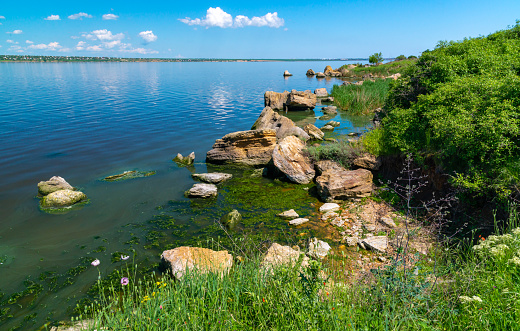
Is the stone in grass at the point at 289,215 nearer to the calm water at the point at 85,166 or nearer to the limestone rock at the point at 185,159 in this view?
the calm water at the point at 85,166

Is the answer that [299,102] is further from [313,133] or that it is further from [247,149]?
[247,149]

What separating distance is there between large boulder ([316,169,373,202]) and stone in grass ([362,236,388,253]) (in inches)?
127

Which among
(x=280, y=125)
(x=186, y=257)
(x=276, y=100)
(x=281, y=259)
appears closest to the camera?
(x=281, y=259)

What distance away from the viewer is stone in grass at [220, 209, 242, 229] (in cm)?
1013

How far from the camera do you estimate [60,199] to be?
11.7m

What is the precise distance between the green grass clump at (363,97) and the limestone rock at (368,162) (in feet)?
56.2

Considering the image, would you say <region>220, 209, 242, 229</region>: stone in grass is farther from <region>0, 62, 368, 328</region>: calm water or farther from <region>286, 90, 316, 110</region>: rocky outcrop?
<region>286, 90, 316, 110</region>: rocky outcrop

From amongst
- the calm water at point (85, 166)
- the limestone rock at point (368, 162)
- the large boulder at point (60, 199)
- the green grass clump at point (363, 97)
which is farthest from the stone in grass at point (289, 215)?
the green grass clump at point (363, 97)

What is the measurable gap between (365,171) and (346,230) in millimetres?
3802

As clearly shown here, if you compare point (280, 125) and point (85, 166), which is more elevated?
point (280, 125)

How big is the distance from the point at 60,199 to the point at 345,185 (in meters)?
11.2

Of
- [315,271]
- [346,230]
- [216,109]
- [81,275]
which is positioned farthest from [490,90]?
[216,109]

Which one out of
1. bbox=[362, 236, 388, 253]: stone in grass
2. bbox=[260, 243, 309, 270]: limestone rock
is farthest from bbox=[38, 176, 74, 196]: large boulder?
bbox=[362, 236, 388, 253]: stone in grass

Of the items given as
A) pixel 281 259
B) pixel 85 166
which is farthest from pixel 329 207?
pixel 85 166
